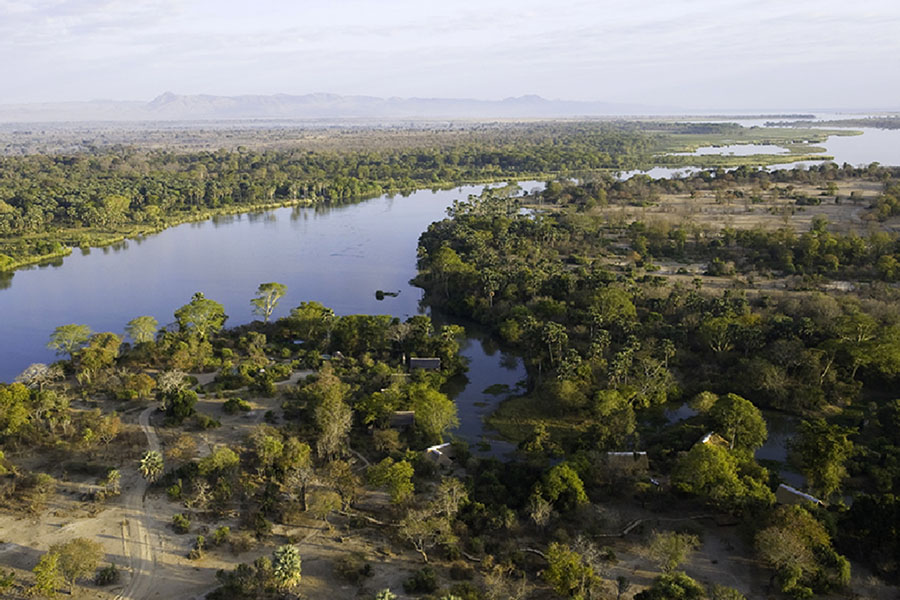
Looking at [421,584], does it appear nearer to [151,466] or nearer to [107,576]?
[107,576]

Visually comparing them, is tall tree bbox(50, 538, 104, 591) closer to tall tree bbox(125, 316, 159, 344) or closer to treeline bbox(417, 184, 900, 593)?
treeline bbox(417, 184, 900, 593)

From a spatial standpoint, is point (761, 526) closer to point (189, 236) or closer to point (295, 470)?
point (295, 470)

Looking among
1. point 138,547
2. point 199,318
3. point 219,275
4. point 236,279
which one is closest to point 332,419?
point 138,547

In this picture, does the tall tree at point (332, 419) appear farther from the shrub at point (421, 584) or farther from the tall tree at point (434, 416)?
the shrub at point (421, 584)

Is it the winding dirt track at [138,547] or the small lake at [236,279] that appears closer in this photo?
the winding dirt track at [138,547]

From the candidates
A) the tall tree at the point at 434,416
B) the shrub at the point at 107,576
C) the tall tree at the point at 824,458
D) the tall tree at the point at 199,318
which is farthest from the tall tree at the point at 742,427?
the tall tree at the point at 199,318

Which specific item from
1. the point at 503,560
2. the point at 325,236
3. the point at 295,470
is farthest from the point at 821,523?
the point at 325,236

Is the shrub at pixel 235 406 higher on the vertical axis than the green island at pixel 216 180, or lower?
lower
